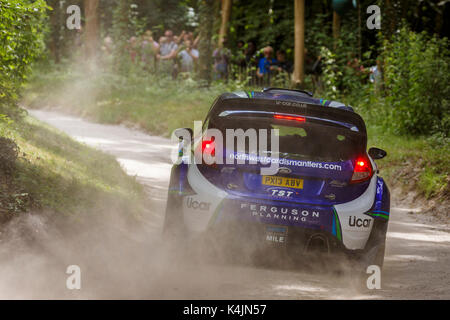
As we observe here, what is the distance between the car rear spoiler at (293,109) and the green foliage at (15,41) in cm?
242

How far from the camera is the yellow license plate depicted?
706 cm

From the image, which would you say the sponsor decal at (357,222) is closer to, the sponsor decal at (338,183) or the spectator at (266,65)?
the sponsor decal at (338,183)

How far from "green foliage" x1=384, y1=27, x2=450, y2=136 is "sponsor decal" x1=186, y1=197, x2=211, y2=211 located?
9.77 meters

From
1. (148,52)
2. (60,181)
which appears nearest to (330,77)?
(148,52)

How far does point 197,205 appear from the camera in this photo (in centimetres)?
712

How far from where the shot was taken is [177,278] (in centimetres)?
696

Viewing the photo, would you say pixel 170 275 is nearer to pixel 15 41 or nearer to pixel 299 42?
pixel 15 41

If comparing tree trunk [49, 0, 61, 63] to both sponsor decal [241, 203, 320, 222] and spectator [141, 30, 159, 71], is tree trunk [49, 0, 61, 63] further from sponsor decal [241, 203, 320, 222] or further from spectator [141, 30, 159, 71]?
sponsor decal [241, 203, 320, 222]

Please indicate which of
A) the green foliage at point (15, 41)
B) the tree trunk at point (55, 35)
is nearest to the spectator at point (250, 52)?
the tree trunk at point (55, 35)

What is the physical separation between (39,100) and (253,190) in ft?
77.7

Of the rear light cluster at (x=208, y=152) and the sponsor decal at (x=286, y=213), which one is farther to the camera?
the rear light cluster at (x=208, y=152)

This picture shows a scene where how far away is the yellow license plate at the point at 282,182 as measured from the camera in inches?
278
